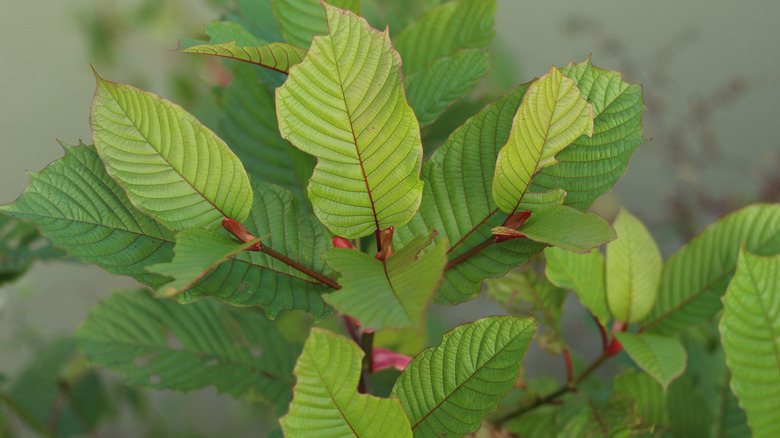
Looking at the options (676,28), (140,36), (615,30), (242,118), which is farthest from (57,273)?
(676,28)

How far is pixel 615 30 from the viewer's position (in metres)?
1.47

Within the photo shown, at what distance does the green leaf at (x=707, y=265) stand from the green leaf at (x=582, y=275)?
4 cm

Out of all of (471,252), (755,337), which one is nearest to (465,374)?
(471,252)

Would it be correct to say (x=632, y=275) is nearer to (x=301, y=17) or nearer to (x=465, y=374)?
(x=465, y=374)

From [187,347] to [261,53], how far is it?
249mm

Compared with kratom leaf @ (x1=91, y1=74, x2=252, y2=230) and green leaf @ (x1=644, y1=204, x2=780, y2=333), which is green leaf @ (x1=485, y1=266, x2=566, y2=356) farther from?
kratom leaf @ (x1=91, y1=74, x2=252, y2=230)

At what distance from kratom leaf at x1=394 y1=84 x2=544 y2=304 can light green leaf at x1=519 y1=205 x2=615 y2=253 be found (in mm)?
24

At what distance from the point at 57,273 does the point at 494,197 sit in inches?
59.5

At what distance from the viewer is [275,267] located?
303mm

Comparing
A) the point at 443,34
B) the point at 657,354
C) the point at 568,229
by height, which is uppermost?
the point at 443,34

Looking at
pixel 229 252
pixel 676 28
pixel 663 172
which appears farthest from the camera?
pixel 663 172

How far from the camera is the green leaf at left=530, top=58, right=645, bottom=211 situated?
29cm

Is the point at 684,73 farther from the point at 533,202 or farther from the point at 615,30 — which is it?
the point at 533,202

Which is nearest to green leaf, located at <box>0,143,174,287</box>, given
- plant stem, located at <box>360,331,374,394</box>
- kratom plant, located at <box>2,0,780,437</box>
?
kratom plant, located at <box>2,0,780,437</box>
